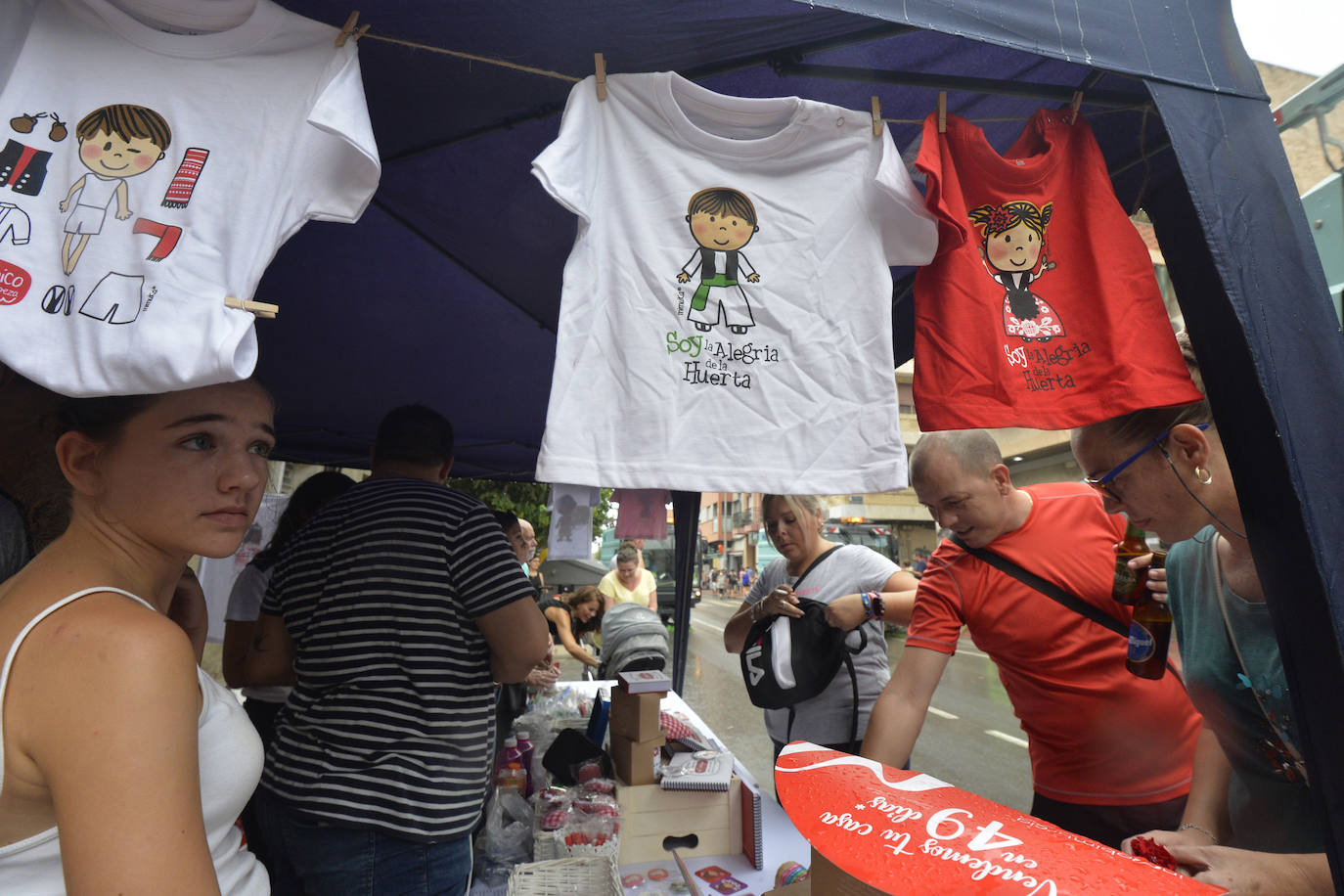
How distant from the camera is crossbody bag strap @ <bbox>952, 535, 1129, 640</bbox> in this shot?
1.95 meters

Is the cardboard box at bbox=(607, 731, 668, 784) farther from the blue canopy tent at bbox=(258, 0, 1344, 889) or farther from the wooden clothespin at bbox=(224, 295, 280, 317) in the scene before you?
the wooden clothespin at bbox=(224, 295, 280, 317)

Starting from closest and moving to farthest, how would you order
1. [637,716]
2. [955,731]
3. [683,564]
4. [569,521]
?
[637,716]
[569,521]
[683,564]
[955,731]

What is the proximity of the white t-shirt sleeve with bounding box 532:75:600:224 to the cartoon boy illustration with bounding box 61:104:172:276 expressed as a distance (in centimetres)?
69

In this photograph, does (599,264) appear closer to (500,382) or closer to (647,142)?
(647,142)

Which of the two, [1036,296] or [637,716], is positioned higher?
[1036,296]

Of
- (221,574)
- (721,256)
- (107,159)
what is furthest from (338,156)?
(221,574)

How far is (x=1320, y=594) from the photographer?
123 centimetres

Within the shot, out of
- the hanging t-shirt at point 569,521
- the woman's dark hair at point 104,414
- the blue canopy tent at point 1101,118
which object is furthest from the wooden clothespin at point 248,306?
the hanging t-shirt at point 569,521

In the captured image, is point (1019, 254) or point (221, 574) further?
point (221, 574)

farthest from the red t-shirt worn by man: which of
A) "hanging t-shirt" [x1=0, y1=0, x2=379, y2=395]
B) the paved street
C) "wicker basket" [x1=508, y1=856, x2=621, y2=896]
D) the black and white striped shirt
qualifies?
the paved street

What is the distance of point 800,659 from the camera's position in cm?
264

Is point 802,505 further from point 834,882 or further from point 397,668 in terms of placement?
point 834,882

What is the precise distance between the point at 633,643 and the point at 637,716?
1229 mm

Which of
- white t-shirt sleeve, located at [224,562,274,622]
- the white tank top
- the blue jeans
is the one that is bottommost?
the blue jeans
